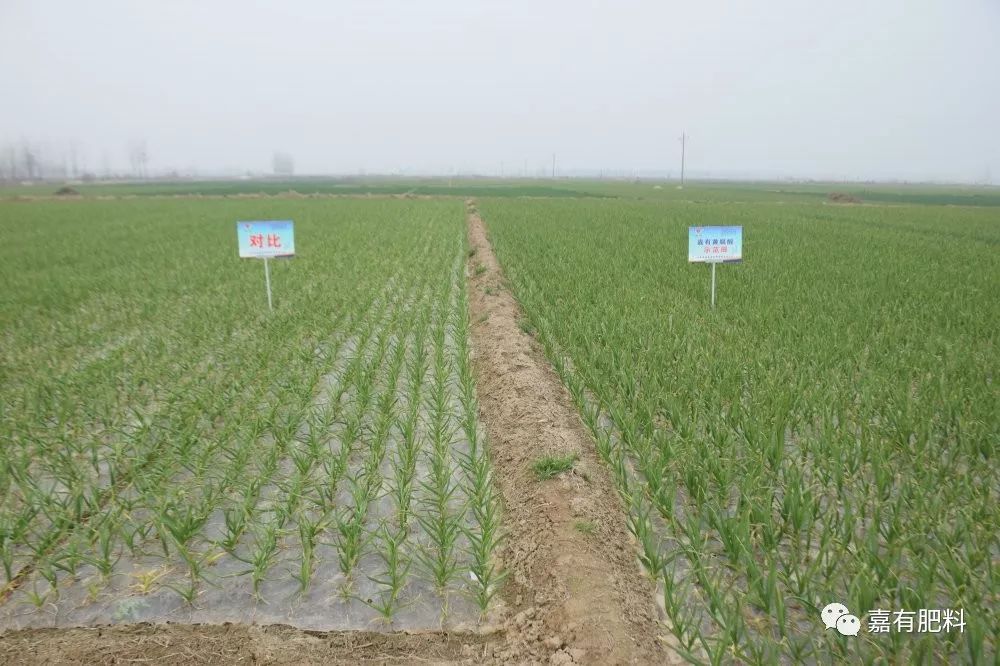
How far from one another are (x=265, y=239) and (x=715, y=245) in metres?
5.56

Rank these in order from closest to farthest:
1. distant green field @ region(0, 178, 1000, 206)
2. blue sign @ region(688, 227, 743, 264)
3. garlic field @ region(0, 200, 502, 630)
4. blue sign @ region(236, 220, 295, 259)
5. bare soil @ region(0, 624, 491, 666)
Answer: bare soil @ region(0, 624, 491, 666), garlic field @ region(0, 200, 502, 630), blue sign @ region(688, 227, 743, 264), blue sign @ region(236, 220, 295, 259), distant green field @ region(0, 178, 1000, 206)

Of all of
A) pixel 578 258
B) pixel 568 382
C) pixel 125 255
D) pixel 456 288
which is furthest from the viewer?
pixel 125 255

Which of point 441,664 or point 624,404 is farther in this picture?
point 624,404

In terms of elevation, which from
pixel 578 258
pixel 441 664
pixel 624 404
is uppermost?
pixel 578 258

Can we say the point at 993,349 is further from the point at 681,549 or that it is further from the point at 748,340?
the point at 681,549

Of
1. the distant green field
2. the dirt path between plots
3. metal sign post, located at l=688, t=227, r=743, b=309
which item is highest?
the distant green field

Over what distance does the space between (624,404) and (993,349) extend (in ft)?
12.8

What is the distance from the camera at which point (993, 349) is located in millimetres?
5395

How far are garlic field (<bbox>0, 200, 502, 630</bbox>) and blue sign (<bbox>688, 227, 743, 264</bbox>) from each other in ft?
9.71

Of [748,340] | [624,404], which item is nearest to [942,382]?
[748,340]

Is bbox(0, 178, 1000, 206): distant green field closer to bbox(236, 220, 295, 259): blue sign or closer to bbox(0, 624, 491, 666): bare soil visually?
bbox(236, 220, 295, 259): blue sign

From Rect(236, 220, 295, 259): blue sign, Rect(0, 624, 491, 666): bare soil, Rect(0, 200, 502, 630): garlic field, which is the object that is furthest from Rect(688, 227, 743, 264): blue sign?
Rect(0, 624, 491, 666): bare soil

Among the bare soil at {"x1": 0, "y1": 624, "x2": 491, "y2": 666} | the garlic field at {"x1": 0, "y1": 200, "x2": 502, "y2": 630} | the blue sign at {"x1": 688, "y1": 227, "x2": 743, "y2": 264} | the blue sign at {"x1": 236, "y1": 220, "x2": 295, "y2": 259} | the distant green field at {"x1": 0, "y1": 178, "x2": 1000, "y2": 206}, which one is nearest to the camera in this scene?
the bare soil at {"x1": 0, "y1": 624, "x2": 491, "y2": 666}

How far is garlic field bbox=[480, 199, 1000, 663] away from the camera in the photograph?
221 centimetres
